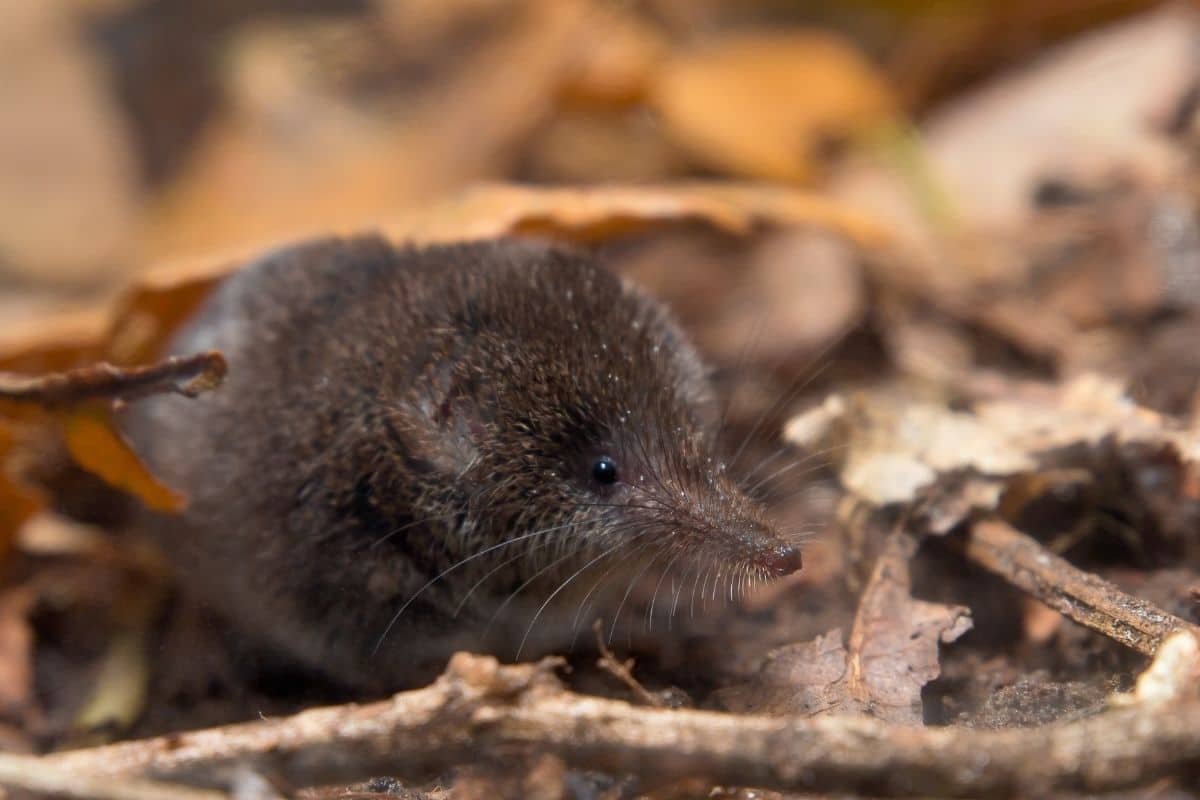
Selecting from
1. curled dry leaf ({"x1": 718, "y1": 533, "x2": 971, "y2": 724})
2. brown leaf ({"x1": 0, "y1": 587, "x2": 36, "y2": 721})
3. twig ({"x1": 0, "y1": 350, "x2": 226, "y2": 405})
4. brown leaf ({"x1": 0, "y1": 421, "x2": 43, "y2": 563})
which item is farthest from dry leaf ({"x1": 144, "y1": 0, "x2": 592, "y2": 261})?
curled dry leaf ({"x1": 718, "y1": 533, "x2": 971, "y2": 724})

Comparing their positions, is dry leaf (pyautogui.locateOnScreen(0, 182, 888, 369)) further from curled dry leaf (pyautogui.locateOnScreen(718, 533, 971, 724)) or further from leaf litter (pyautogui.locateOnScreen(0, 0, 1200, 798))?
curled dry leaf (pyautogui.locateOnScreen(718, 533, 971, 724))

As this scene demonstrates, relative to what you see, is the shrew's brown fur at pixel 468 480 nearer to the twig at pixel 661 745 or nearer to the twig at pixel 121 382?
the twig at pixel 121 382

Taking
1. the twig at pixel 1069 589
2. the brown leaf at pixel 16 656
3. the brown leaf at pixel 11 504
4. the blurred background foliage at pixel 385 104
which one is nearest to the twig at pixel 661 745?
the twig at pixel 1069 589

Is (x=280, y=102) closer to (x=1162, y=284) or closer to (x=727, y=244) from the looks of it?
(x=727, y=244)

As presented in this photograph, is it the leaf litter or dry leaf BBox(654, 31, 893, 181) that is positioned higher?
dry leaf BBox(654, 31, 893, 181)

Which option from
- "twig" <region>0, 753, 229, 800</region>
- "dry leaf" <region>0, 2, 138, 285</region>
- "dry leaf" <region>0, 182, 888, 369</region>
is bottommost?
"twig" <region>0, 753, 229, 800</region>

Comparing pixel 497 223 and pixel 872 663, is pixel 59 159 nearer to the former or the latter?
pixel 497 223

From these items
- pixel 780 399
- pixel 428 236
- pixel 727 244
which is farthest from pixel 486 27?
pixel 780 399

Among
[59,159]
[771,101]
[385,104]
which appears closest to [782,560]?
[771,101]
